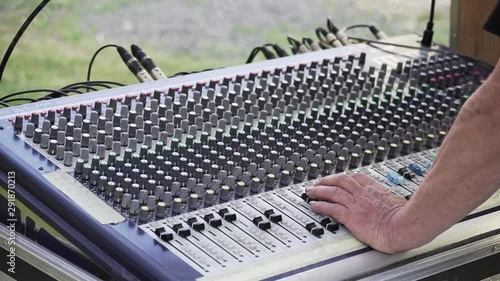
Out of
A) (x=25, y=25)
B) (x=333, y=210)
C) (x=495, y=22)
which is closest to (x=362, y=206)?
(x=333, y=210)

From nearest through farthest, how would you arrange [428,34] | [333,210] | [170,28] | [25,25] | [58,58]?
[333,210] < [25,25] < [428,34] < [58,58] < [170,28]

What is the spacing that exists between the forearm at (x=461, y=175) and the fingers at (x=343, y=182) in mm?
140

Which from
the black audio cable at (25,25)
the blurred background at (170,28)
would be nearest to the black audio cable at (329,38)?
the black audio cable at (25,25)

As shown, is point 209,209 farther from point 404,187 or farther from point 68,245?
point 404,187

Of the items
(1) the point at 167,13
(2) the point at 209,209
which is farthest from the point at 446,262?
(1) the point at 167,13

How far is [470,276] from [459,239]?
0.11m

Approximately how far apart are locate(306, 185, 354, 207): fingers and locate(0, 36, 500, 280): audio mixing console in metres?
0.02

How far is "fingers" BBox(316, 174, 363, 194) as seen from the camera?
2.15m

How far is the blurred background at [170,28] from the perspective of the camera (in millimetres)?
5324

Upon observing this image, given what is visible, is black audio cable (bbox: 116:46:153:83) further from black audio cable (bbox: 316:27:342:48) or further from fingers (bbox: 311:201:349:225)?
fingers (bbox: 311:201:349:225)

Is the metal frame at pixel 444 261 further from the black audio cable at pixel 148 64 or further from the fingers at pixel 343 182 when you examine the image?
the black audio cable at pixel 148 64

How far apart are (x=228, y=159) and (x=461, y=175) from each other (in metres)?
0.52

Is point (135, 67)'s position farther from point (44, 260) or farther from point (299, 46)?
point (44, 260)

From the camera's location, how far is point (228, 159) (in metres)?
2.21
